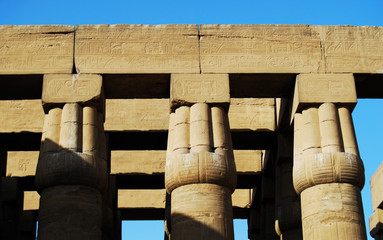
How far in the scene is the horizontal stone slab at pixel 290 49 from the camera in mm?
16828

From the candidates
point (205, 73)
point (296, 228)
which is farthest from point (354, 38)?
point (296, 228)

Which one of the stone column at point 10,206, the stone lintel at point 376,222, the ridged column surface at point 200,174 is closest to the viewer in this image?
the ridged column surface at point 200,174

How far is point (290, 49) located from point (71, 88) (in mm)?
4860

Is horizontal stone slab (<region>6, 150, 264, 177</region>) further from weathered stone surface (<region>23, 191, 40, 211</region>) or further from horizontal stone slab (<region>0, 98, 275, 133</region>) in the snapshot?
weathered stone surface (<region>23, 191, 40, 211</region>)

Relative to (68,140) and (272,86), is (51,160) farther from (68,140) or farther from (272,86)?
(272,86)

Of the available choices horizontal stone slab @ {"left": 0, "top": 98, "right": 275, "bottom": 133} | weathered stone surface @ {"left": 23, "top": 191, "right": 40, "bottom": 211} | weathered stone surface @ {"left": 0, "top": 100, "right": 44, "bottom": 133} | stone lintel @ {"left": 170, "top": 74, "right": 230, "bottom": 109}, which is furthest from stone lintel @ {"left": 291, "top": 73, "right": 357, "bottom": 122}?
weathered stone surface @ {"left": 23, "top": 191, "right": 40, "bottom": 211}

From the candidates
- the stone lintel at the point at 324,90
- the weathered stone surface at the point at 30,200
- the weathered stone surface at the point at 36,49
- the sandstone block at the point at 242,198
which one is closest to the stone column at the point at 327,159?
the stone lintel at the point at 324,90

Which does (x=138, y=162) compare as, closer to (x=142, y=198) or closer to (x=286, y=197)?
(x=142, y=198)

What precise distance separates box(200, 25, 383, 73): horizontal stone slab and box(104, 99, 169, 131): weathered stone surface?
367 cm

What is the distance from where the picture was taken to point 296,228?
18594 mm

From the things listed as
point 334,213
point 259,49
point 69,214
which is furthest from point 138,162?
point 334,213

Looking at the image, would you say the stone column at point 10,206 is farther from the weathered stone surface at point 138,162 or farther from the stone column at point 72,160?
the stone column at point 72,160

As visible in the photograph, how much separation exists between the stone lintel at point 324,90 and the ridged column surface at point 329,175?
17 centimetres

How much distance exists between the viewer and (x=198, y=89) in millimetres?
16484
